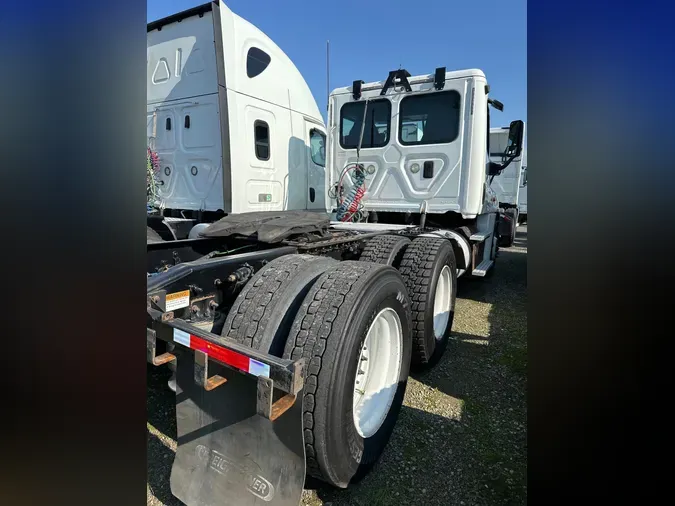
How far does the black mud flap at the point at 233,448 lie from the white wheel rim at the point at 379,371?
0.75m

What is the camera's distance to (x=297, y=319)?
2049mm

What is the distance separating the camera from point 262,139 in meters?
6.05

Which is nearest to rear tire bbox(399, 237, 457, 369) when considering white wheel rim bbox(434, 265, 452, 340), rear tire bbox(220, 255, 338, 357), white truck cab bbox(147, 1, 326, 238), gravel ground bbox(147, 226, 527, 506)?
white wheel rim bbox(434, 265, 452, 340)

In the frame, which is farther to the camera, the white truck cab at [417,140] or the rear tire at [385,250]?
the white truck cab at [417,140]

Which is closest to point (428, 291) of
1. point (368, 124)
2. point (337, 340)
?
point (337, 340)

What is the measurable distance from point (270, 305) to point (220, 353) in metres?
0.44

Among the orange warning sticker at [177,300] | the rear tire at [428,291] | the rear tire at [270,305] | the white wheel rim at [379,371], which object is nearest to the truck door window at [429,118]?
the rear tire at [428,291]

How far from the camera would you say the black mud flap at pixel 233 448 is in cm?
175

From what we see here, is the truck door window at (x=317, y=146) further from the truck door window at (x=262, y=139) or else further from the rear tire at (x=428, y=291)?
the rear tire at (x=428, y=291)

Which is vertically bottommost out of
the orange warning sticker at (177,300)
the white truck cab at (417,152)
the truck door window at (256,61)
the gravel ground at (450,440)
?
the gravel ground at (450,440)

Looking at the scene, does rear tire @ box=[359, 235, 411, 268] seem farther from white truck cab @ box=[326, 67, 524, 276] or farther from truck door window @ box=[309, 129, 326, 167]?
truck door window @ box=[309, 129, 326, 167]
